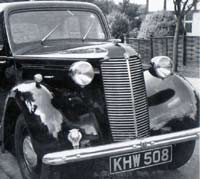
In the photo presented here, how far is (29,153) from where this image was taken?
3.17 m

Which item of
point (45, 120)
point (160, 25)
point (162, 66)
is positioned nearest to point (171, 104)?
point (162, 66)

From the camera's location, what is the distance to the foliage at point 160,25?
13203mm

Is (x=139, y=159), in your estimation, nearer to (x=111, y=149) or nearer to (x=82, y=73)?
(x=111, y=149)

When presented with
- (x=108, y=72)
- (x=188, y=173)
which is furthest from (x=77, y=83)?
(x=188, y=173)

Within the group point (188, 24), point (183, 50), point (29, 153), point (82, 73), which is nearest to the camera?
point (82, 73)

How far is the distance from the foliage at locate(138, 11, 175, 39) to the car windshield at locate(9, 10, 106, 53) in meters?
9.01

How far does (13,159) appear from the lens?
14.0 ft

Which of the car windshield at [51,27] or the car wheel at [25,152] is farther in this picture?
the car windshield at [51,27]

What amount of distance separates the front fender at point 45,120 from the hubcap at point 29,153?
254 mm

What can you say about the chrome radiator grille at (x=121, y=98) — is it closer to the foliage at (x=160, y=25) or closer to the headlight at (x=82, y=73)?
the headlight at (x=82, y=73)

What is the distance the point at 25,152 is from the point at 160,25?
10.9 metres

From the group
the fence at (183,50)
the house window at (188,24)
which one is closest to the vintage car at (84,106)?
the fence at (183,50)

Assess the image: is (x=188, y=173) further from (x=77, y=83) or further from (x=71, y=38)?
(x=71, y=38)

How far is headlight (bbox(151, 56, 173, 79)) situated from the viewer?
3.58 meters
